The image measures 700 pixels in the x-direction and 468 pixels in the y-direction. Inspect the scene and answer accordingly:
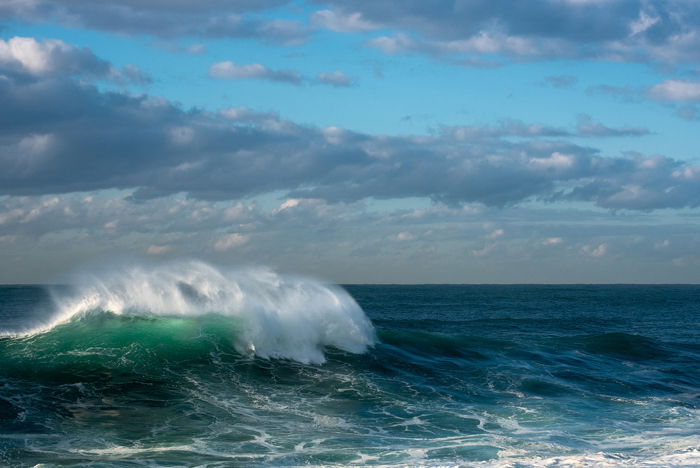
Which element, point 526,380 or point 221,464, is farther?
point 526,380

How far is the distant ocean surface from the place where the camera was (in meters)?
12.4

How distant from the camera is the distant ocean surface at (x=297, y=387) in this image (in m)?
12.4

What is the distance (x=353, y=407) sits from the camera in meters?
16.2

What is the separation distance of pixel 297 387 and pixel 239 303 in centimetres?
562

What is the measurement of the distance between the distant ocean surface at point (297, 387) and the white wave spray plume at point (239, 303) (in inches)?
2.2

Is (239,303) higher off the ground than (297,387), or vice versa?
(239,303)

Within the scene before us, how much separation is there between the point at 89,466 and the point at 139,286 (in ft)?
43.9

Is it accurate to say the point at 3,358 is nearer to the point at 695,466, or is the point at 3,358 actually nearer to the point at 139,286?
the point at 139,286

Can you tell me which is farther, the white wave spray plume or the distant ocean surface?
the white wave spray plume

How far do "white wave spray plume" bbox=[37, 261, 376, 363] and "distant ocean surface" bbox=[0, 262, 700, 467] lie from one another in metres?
0.05

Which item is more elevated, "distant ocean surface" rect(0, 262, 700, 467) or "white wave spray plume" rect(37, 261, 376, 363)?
"white wave spray plume" rect(37, 261, 376, 363)

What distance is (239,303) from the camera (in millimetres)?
22906

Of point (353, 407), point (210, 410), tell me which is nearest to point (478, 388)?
point (353, 407)

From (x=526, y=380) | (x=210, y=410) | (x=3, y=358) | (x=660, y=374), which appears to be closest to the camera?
(x=210, y=410)
